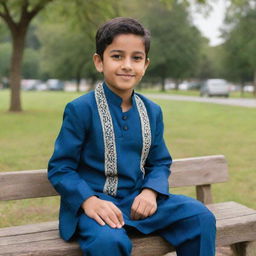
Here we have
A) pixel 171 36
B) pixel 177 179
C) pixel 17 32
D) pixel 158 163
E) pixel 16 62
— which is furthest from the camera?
pixel 171 36

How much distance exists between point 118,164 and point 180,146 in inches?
268

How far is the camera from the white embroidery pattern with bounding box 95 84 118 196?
2.47 metres

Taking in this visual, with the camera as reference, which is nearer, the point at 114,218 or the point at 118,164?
the point at 114,218

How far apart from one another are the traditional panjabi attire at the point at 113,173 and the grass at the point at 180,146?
228 cm

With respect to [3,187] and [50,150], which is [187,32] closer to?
[50,150]

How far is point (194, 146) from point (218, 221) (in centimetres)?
645

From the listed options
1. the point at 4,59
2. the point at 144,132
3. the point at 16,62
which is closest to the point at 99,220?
the point at 144,132

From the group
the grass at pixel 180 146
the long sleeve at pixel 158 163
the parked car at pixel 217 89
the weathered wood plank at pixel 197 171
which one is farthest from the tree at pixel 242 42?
the long sleeve at pixel 158 163

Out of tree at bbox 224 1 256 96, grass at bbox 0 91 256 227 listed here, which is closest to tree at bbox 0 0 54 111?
grass at bbox 0 91 256 227

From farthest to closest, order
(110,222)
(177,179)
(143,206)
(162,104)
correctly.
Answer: (162,104)
(177,179)
(143,206)
(110,222)

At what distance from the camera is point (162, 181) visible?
2.58 meters

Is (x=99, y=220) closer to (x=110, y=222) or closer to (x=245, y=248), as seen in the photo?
(x=110, y=222)

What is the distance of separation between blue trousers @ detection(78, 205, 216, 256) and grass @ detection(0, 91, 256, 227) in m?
2.42

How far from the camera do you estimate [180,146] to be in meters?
9.20
